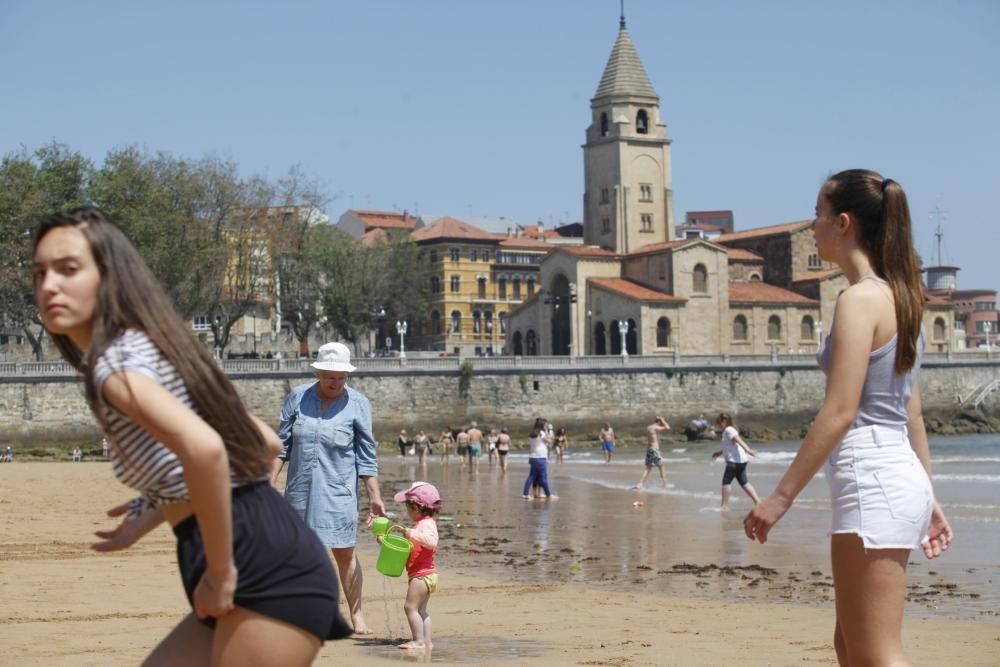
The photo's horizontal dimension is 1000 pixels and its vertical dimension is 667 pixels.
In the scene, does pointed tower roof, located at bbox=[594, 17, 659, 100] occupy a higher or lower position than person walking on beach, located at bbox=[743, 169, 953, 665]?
higher

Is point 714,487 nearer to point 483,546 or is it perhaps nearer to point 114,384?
point 483,546

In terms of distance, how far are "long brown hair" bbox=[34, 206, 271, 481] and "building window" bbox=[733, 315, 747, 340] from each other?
7630 centimetres

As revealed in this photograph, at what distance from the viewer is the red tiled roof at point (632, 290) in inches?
2958

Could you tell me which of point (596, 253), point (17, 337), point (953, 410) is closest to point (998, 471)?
point (953, 410)

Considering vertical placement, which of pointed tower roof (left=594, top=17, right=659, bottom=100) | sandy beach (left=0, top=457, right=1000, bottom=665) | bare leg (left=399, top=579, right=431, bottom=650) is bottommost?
sandy beach (left=0, top=457, right=1000, bottom=665)

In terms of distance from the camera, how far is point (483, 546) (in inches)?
623

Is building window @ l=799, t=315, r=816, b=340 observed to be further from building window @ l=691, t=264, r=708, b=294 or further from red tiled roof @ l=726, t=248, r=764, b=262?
building window @ l=691, t=264, r=708, b=294

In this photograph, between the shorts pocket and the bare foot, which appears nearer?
the shorts pocket

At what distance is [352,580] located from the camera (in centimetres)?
816

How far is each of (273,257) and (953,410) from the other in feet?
122

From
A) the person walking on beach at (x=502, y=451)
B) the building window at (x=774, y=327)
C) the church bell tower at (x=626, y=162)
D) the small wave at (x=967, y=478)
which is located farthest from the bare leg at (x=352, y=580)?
the church bell tower at (x=626, y=162)

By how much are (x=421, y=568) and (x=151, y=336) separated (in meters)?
4.77

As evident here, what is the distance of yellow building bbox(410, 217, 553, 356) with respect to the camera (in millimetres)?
96000

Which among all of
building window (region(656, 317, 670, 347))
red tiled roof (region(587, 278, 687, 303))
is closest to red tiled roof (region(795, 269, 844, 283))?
red tiled roof (region(587, 278, 687, 303))
